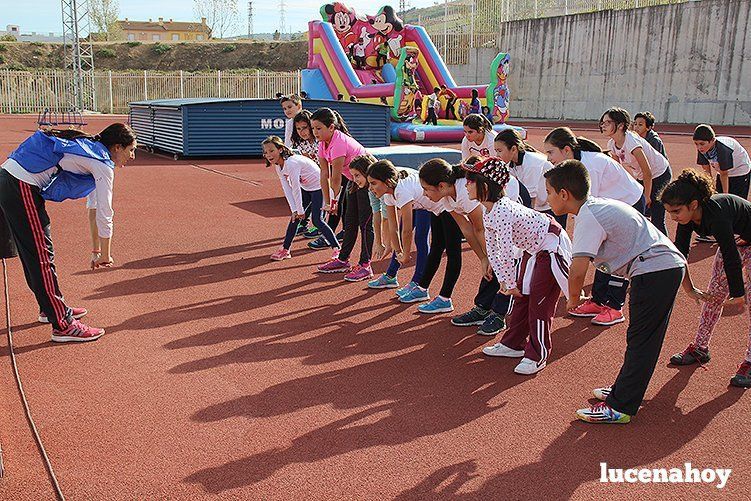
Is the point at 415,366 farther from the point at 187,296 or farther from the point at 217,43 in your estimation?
the point at 217,43

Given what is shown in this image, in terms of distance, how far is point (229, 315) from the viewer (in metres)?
6.43

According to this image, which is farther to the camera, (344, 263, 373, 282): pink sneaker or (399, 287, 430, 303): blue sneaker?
(344, 263, 373, 282): pink sneaker

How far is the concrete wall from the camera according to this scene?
1160 inches

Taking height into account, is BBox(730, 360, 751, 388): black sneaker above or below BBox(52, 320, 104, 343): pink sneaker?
above

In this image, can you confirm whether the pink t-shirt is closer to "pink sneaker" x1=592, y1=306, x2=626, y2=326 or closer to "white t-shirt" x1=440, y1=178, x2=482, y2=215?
"white t-shirt" x1=440, y1=178, x2=482, y2=215

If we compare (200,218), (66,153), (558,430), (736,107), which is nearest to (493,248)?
(558,430)

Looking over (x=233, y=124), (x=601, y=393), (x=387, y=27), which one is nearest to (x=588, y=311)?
(x=601, y=393)

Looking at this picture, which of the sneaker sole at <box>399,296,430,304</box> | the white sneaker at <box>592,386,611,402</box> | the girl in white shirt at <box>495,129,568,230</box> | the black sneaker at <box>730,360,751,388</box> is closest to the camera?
the white sneaker at <box>592,386,611,402</box>

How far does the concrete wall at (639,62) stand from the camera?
96.7ft

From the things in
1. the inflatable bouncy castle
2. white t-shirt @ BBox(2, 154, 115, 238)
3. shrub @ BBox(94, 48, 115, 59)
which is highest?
shrub @ BBox(94, 48, 115, 59)

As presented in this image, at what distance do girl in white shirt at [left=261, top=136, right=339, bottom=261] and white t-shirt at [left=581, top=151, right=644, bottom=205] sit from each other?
131 inches

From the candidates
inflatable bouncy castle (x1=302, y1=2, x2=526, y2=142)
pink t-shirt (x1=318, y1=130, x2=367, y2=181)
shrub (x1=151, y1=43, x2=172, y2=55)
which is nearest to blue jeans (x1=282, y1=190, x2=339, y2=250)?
pink t-shirt (x1=318, y1=130, x2=367, y2=181)

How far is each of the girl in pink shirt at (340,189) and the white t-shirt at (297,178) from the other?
307 millimetres

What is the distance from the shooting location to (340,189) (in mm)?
8281
